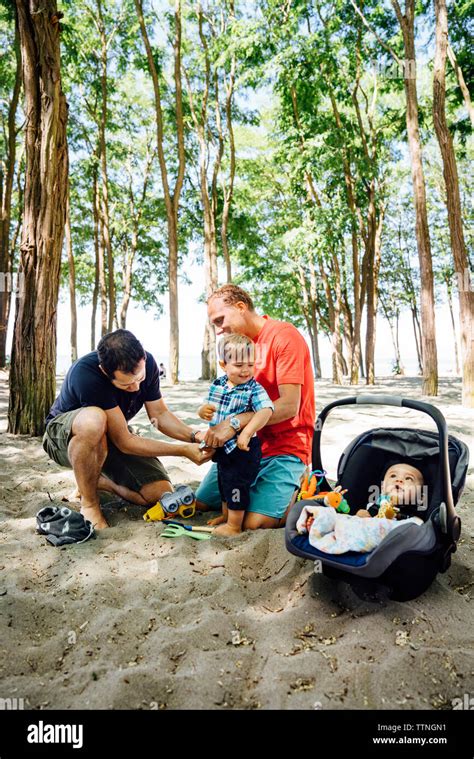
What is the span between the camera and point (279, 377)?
3205 millimetres

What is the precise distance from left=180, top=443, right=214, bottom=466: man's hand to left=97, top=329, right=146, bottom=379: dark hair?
0.62 metres

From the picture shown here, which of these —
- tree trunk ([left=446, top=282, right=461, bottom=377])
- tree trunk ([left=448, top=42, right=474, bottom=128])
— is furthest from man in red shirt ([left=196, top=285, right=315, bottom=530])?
tree trunk ([left=446, top=282, right=461, bottom=377])

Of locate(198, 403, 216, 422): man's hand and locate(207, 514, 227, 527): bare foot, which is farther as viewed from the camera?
locate(207, 514, 227, 527): bare foot

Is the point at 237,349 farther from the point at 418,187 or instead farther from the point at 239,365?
the point at 418,187

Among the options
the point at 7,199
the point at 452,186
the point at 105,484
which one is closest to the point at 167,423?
the point at 105,484

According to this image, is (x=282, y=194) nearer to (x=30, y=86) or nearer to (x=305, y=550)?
(x=30, y=86)

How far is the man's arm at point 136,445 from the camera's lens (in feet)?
10.5

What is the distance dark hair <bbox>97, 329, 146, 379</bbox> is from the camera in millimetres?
3033

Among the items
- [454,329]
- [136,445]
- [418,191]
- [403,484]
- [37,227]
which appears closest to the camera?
[403,484]

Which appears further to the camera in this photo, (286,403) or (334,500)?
(286,403)

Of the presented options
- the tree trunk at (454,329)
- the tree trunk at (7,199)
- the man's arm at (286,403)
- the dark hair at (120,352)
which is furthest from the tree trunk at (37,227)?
the tree trunk at (454,329)

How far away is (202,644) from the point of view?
196 cm

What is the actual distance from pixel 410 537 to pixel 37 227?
16.9 feet

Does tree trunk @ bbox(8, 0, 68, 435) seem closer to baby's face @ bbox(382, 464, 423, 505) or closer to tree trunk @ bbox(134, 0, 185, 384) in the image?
baby's face @ bbox(382, 464, 423, 505)
